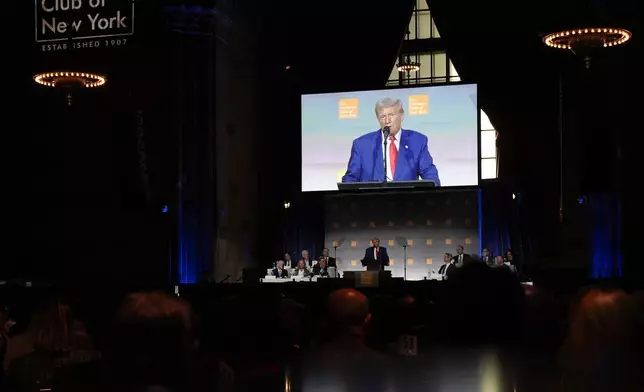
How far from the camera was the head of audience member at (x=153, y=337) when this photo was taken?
2.60m

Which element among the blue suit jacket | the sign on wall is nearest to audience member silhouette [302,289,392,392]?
the sign on wall

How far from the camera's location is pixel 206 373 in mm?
2963

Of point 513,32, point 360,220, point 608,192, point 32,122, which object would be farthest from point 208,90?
point 608,192

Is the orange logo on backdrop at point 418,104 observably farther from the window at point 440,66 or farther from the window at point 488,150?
the window at point 440,66

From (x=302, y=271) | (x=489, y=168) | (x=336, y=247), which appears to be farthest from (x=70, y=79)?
(x=489, y=168)

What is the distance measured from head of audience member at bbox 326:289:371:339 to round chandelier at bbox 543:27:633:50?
713cm

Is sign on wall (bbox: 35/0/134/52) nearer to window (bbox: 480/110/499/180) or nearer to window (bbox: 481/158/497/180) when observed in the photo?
window (bbox: 480/110/499/180)

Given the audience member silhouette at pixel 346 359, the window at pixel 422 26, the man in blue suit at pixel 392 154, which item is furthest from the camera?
the window at pixel 422 26

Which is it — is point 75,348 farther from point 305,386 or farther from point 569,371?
point 569,371

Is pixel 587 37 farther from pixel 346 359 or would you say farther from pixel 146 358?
pixel 146 358

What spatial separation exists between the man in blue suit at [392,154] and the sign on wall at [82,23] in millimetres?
5779

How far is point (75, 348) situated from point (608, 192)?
10730 millimetres

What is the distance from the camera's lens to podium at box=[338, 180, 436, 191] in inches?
586

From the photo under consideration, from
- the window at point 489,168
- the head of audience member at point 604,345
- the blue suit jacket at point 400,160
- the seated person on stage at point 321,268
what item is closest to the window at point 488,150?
the window at point 489,168
